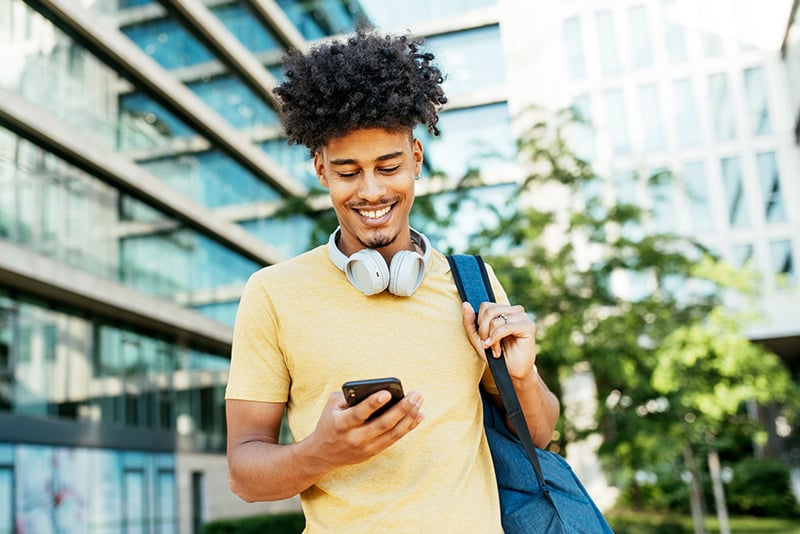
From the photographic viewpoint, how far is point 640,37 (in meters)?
34.5

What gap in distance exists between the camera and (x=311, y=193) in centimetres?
1553

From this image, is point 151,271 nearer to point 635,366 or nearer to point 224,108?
point 224,108

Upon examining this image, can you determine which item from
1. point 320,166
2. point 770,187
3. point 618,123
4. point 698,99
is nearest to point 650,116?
point 618,123

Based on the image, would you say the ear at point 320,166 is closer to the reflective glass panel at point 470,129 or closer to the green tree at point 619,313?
the green tree at point 619,313

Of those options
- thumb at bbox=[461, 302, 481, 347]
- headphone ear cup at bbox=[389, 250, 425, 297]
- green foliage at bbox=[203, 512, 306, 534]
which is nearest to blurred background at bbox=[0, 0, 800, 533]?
headphone ear cup at bbox=[389, 250, 425, 297]

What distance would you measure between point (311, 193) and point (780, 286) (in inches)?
357

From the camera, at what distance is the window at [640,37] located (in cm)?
3438

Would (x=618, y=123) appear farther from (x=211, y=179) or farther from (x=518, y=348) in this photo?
(x=518, y=348)

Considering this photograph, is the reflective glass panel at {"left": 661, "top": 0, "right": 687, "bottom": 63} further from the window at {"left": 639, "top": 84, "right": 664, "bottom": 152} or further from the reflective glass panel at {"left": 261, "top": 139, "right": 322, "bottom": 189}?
the reflective glass panel at {"left": 261, "top": 139, "right": 322, "bottom": 189}

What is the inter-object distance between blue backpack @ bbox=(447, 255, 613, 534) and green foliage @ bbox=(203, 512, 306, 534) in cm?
2069

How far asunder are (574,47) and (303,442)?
34954 millimetres

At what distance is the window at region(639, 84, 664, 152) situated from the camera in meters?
34.2

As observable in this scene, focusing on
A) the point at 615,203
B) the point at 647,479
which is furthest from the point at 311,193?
the point at 647,479

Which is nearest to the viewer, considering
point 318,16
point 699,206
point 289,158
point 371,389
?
point 371,389
